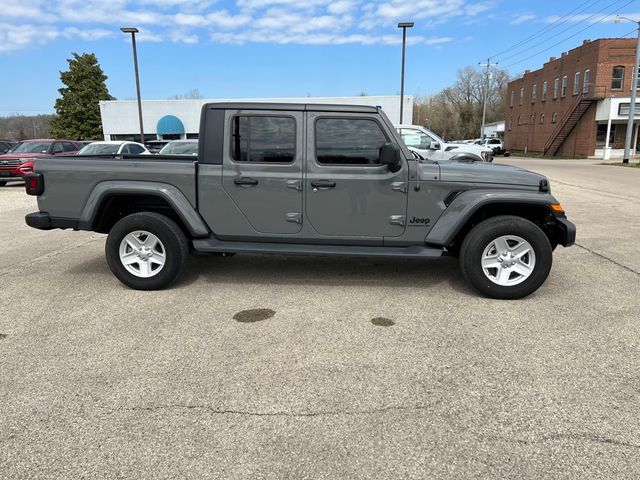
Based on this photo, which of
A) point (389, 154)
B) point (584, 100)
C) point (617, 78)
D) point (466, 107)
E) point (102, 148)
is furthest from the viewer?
point (466, 107)

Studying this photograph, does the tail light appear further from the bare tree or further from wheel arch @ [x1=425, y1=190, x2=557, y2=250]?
the bare tree

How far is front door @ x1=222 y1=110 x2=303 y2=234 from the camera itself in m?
4.79

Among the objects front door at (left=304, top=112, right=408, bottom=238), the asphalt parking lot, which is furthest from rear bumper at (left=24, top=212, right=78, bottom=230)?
front door at (left=304, top=112, right=408, bottom=238)

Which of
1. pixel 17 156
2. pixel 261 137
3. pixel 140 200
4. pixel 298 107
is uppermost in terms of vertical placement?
pixel 298 107

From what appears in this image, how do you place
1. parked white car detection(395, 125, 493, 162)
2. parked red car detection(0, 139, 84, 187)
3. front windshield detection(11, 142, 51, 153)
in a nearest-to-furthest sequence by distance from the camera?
parked white car detection(395, 125, 493, 162), parked red car detection(0, 139, 84, 187), front windshield detection(11, 142, 51, 153)

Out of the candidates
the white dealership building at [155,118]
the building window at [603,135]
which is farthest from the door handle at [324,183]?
the building window at [603,135]

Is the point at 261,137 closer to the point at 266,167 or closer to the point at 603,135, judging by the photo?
the point at 266,167

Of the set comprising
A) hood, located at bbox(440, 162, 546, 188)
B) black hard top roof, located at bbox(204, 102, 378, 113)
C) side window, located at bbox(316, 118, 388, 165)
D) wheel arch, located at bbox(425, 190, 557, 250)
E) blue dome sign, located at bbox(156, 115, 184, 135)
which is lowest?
wheel arch, located at bbox(425, 190, 557, 250)

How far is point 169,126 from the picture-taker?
35.1 metres

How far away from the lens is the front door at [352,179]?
4.73m

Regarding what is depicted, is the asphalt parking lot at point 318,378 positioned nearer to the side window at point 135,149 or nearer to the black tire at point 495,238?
the black tire at point 495,238

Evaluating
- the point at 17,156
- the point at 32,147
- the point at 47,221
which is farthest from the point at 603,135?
the point at 47,221

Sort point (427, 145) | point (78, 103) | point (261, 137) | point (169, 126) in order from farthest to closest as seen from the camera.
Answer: point (78, 103) → point (169, 126) → point (427, 145) → point (261, 137)

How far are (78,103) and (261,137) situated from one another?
53.5 m
